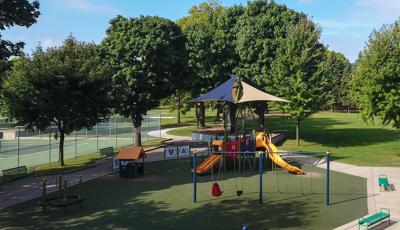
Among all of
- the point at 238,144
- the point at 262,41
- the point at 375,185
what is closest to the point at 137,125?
the point at 238,144

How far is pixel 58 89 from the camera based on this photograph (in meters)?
26.1

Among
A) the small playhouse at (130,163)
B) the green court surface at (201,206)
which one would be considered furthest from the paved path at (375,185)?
the small playhouse at (130,163)

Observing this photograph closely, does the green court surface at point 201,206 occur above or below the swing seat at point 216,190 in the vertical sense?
below

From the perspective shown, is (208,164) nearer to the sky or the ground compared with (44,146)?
nearer to the sky

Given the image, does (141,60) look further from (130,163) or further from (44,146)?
(44,146)

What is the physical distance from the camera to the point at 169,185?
22484 mm

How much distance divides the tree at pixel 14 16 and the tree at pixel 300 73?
2240 cm

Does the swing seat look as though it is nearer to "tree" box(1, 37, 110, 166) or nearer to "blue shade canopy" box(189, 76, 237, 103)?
"blue shade canopy" box(189, 76, 237, 103)

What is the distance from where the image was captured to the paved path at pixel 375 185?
16003 millimetres

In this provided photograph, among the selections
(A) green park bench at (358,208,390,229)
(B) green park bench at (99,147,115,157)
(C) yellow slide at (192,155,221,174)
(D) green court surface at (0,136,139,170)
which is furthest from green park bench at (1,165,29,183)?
(A) green park bench at (358,208,390,229)

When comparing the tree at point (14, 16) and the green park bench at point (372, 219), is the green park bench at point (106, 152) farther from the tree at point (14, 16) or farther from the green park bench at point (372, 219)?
the green park bench at point (372, 219)

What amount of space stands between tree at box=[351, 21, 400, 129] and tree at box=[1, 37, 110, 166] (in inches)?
665

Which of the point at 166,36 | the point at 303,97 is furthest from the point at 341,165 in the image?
the point at 166,36

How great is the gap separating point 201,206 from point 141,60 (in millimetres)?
20129
